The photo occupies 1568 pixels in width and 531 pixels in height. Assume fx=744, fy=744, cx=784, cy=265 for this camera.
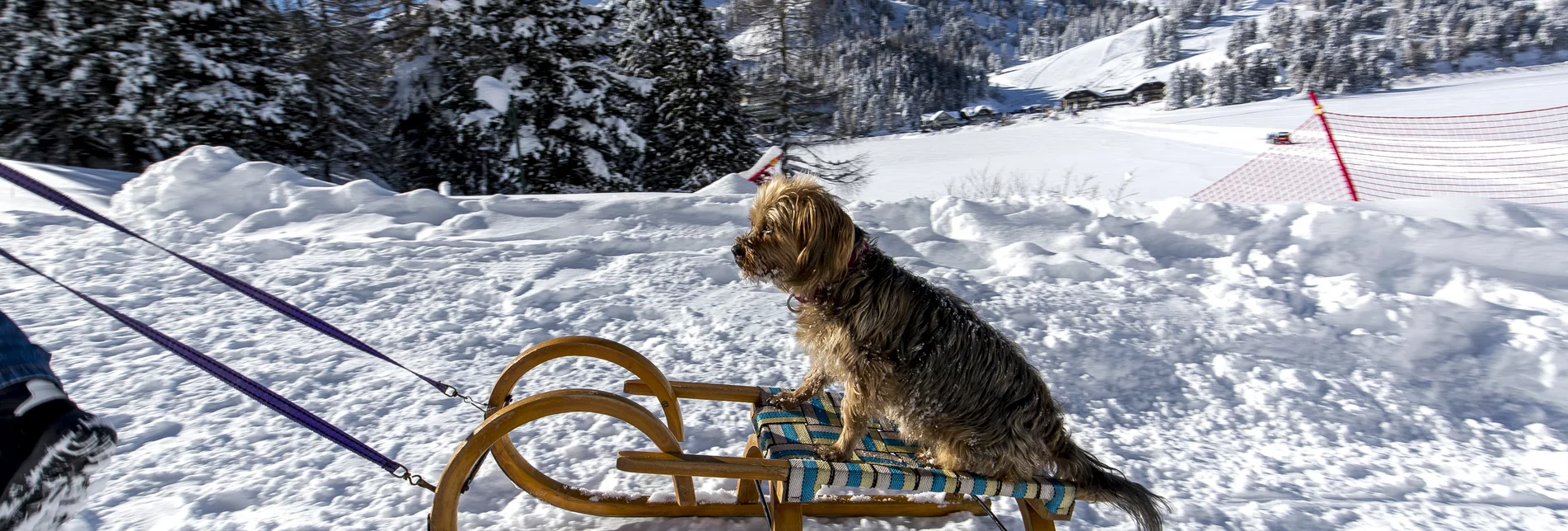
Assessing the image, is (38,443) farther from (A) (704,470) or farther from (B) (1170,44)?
(B) (1170,44)

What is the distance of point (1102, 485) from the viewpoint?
8.93 ft

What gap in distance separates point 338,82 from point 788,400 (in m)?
18.7

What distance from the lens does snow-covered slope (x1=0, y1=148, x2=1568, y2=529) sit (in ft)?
10.8

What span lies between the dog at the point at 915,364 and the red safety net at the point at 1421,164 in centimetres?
1165

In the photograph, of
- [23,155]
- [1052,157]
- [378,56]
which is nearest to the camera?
[23,155]

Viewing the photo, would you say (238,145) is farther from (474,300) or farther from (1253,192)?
(1253,192)

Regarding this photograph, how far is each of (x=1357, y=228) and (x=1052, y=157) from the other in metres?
28.2

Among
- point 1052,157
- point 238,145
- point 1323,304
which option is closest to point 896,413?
point 1323,304

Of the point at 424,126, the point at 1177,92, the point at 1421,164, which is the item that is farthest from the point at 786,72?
the point at 1177,92

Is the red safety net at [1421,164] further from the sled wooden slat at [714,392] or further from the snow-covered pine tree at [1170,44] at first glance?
the snow-covered pine tree at [1170,44]

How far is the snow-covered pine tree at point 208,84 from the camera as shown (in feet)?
43.8

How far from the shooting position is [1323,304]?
5523 millimetres

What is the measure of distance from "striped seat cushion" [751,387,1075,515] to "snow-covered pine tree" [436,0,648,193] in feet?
49.1

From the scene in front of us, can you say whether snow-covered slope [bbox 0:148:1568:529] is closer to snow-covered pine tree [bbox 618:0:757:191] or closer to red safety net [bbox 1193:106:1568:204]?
red safety net [bbox 1193:106:1568:204]
